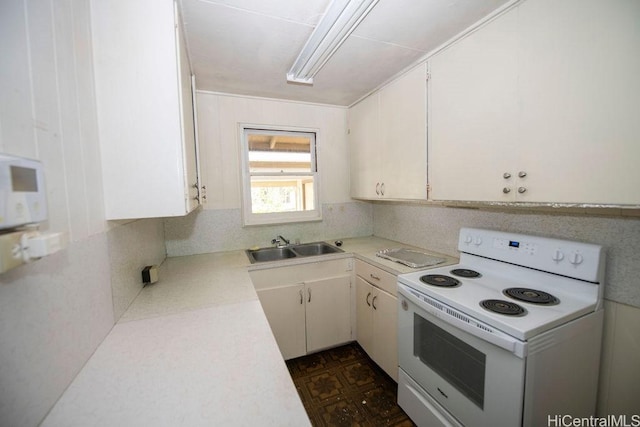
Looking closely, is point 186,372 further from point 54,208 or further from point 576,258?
point 576,258

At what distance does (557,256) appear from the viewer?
1.22 meters

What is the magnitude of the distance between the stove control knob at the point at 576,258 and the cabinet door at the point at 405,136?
816 mm

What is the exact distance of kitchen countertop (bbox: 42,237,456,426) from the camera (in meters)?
0.66

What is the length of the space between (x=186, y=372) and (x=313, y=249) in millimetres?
1826

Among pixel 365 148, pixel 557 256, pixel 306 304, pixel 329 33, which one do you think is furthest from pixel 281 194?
pixel 557 256

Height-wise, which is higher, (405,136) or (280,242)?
(405,136)

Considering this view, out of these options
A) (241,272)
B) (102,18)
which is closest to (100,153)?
(102,18)

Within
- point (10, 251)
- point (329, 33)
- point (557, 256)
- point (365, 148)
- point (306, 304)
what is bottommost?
point (306, 304)

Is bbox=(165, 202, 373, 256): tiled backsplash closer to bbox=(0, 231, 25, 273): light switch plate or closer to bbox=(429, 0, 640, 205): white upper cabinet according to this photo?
bbox=(429, 0, 640, 205): white upper cabinet

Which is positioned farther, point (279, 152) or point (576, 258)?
point (279, 152)

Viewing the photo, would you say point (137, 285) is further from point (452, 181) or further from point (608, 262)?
point (608, 262)

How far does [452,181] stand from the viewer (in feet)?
5.01

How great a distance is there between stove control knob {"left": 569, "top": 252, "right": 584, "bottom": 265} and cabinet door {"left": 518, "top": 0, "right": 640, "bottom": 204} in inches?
12.9

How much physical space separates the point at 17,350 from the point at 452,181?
→ 188 cm
